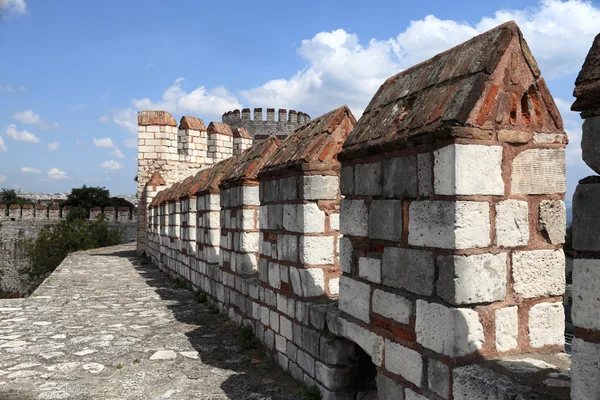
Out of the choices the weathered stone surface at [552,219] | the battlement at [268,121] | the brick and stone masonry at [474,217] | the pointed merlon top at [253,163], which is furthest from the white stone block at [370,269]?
the battlement at [268,121]

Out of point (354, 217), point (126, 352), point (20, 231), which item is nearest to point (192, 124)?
point (126, 352)

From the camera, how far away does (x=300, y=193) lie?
4703 mm

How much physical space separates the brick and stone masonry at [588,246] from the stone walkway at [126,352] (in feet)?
9.49

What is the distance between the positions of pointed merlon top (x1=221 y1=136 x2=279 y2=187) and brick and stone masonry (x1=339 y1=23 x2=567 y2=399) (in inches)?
132

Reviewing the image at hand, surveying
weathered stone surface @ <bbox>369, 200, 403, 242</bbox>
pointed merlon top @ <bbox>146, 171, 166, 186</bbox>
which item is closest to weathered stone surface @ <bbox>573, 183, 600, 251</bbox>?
weathered stone surface @ <bbox>369, 200, 403, 242</bbox>

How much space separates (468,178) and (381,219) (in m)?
0.79

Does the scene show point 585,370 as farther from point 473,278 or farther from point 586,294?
point 473,278

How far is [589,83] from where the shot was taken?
1842mm

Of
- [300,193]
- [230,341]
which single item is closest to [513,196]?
[300,193]

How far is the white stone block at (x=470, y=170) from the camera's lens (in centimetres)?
265

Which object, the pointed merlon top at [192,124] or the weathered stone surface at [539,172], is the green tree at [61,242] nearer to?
the pointed merlon top at [192,124]

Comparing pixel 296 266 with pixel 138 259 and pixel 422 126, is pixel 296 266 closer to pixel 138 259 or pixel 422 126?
pixel 422 126

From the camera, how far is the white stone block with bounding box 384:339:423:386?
9.73ft

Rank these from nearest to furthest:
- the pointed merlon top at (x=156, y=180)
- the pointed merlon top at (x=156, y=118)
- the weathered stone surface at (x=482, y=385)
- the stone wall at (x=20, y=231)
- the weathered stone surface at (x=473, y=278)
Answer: the weathered stone surface at (x=482, y=385)
the weathered stone surface at (x=473, y=278)
the pointed merlon top at (x=156, y=118)
the pointed merlon top at (x=156, y=180)
the stone wall at (x=20, y=231)
